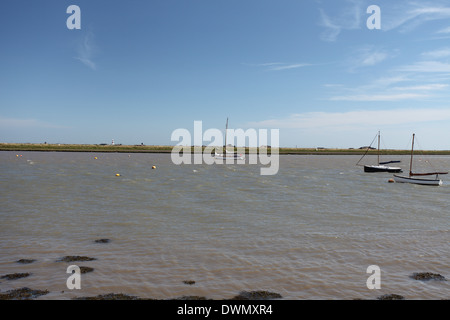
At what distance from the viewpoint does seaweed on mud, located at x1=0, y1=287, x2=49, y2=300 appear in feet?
29.1

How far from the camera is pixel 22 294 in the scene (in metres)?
9.11

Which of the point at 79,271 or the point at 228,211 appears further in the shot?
the point at 228,211

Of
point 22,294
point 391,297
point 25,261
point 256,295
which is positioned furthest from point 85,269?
point 391,297

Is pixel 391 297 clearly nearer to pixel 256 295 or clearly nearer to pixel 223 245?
pixel 256 295

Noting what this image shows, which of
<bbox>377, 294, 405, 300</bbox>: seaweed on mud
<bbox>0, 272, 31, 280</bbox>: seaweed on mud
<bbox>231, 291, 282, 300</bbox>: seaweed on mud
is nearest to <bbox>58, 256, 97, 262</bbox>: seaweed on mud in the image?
<bbox>0, 272, 31, 280</bbox>: seaweed on mud

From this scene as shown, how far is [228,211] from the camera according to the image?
2206 centimetres

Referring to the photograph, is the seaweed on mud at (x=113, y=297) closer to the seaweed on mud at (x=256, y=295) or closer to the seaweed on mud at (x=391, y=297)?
the seaweed on mud at (x=256, y=295)

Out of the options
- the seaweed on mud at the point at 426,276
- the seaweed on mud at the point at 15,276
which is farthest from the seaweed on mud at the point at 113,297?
the seaweed on mud at the point at 426,276

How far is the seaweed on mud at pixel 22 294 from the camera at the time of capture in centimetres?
888
